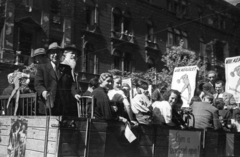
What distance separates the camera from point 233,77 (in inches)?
370

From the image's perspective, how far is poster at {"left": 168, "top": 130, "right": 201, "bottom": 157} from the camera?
6109 millimetres

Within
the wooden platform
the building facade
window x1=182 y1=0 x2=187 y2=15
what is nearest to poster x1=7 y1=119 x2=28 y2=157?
the wooden platform

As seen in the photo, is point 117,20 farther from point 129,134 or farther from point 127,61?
point 129,134

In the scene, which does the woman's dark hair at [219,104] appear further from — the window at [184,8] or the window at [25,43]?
the window at [184,8]

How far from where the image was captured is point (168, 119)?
620cm

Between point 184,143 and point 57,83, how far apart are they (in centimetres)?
243

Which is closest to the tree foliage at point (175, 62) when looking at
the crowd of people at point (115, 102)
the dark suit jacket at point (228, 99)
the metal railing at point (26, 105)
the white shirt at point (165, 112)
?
the dark suit jacket at point (228, 99)

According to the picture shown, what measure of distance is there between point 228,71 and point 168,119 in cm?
404

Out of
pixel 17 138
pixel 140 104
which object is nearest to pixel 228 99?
pixel 140 104

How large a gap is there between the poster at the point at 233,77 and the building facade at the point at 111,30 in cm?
523

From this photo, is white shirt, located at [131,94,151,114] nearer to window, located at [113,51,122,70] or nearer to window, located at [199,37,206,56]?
window, located at [199,37,206,56]

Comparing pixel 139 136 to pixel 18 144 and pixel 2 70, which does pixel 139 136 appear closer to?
pixel 18 144

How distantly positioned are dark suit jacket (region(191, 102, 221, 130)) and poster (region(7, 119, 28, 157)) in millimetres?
3258

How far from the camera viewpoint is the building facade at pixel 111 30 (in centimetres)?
1795
